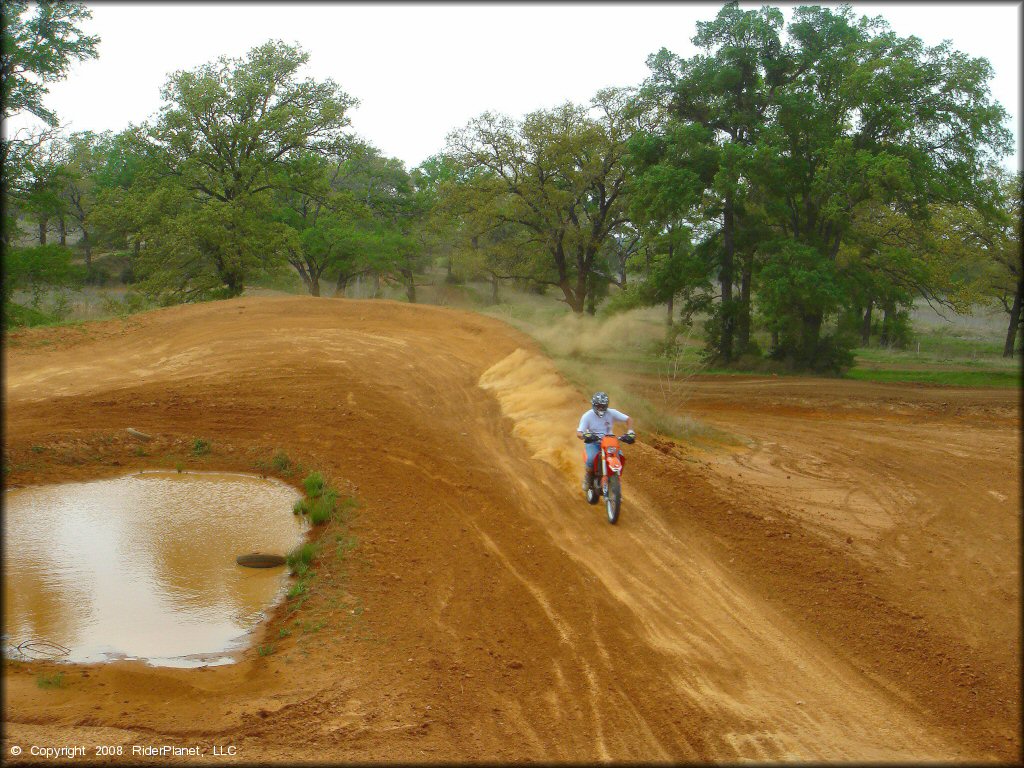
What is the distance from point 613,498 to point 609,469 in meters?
0.53

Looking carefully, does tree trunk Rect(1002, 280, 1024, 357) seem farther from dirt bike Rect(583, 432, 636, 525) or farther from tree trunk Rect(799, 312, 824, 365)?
dirt bike Rect(583, 432, 636, 525)

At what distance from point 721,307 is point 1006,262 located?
12.4 meters

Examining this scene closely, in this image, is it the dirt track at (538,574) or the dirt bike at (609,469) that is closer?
the dirt track at (538,574)

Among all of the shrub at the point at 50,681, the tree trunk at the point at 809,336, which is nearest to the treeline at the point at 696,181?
the tree trunk at the point at 809,336

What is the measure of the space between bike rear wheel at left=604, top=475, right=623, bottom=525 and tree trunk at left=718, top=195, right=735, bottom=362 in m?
23.0

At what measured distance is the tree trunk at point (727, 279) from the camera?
33312mm

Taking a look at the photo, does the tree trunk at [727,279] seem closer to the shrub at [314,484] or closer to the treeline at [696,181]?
the treeline at [696,181]

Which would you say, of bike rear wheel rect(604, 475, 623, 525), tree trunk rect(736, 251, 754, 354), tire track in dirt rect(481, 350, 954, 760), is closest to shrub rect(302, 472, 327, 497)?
tire track in dirt rect(481, 350, 954, 760)

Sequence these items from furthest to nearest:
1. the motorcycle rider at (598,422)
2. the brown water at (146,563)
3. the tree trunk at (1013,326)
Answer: the tree trunk at (1013,326), the motorcycle rider at (598,422), the brown water at (146,563)

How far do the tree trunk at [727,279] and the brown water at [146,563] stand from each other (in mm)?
24760

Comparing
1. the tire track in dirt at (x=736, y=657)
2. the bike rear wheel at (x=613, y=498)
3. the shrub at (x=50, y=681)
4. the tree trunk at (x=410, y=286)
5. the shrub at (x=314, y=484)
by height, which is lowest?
the shrub at (x=50, y=681)

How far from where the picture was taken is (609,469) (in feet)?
39.7

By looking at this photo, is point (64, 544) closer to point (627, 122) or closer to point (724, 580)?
point (724, 580)

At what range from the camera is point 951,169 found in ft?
93.0
